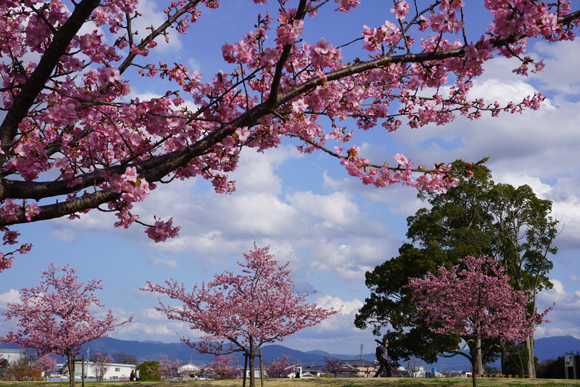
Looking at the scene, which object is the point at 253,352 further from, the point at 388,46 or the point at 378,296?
the point at 388,46

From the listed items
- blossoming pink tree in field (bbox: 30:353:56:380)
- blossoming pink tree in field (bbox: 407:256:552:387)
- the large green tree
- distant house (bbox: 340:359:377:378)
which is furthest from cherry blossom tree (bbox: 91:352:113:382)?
blossoming pink tree in field (bbox: 407:256:552:387)

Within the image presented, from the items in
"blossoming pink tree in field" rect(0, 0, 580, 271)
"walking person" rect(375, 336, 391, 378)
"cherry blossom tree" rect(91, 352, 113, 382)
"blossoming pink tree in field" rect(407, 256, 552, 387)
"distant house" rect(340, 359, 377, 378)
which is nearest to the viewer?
"blossoming pink tree in field" rect(0, 0, 580, 271)

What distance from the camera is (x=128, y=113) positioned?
495cm

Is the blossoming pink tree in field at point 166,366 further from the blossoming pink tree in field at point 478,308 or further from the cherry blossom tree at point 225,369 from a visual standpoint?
the blossoming pink tree in field at point 478,308

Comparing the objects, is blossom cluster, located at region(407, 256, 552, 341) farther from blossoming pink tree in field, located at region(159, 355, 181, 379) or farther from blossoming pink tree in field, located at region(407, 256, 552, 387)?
blossoming pink tree in field, located at region(159, 355, 181, 379)

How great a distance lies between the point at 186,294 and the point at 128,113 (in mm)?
11564

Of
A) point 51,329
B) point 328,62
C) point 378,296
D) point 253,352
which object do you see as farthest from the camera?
Result: point 378,296

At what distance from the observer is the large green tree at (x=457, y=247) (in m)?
21.5

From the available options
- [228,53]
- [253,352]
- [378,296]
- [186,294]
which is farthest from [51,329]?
[228,53]

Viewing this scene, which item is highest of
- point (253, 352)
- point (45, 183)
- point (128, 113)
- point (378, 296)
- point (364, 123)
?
point (364, 123)

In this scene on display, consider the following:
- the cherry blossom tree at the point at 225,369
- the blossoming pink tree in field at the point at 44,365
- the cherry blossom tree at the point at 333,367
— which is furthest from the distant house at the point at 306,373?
the blossoming pink tree in field at the point at 44,365

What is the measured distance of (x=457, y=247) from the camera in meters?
21.8

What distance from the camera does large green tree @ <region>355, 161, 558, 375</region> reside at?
2147 cm

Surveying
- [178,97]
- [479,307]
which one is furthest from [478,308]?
[178,97]
